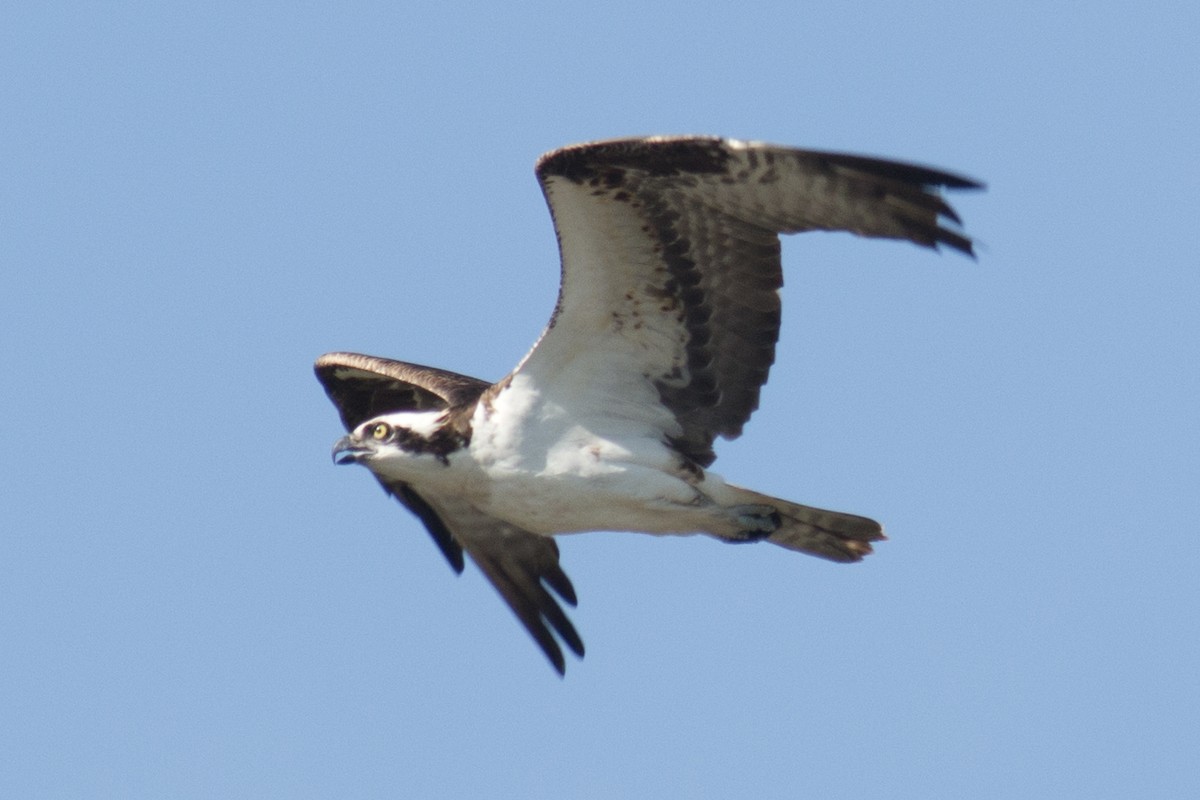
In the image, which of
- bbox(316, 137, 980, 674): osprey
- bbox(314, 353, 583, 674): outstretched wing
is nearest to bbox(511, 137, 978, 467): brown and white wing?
bbox(316, 137, 980, 674): osprey

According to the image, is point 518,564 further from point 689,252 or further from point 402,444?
point 689,252

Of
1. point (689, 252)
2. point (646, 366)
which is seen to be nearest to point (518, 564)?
point (646, 366)

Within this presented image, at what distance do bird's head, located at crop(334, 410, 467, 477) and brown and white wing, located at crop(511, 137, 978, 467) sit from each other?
0.67 meters

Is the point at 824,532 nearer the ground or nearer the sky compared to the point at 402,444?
nearer the ground

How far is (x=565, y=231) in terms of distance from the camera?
12.2m

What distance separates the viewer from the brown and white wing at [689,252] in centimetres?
1146

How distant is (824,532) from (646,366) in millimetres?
1556

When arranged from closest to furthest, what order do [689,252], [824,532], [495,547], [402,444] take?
1. [689,252]
2. [402,444]
3. [824,532]
4. [495,547]

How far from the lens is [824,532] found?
538 inches

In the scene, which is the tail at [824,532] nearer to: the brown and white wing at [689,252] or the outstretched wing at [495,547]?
the brown and white wing at [689,252]

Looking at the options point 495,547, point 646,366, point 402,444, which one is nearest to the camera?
point 646,366

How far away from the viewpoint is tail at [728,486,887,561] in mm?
13562

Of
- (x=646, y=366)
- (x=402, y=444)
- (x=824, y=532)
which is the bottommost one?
(x=824, y=532)

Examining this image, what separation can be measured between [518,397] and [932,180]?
10.6 feet
